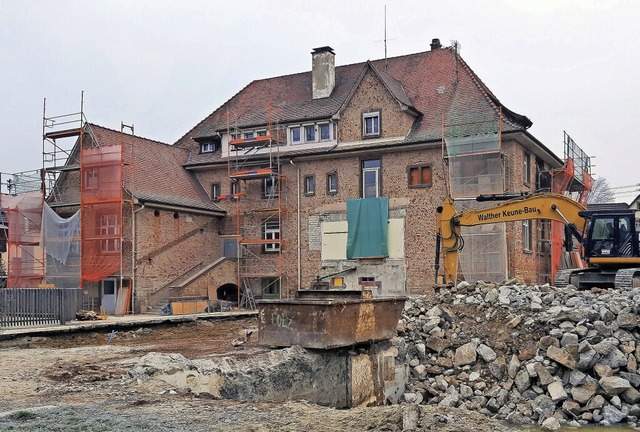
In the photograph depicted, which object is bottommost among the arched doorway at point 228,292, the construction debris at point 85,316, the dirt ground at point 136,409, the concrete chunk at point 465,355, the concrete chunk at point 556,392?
the concrete chunk at point 556,392

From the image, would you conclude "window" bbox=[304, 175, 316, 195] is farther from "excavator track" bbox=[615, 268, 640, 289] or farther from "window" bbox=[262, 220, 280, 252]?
"excavator track" bbox=[615, 268, 640, 289]

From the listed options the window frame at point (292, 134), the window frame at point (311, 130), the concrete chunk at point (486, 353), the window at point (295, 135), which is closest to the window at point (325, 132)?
the window frame at point (311, 130)

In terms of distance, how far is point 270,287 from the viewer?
34.8 meters

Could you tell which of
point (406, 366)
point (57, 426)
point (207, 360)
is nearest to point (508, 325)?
point (406, 366)

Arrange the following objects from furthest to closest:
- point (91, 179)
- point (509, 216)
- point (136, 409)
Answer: point (91, 179) < point (509, 216) < point (136, 409)

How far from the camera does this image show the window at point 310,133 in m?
34.3

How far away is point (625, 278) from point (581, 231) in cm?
237

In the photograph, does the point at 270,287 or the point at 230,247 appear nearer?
the point at 270,287

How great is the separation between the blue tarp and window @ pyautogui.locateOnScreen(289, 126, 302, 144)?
14.8 ft

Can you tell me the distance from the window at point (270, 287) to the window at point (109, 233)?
766 cm

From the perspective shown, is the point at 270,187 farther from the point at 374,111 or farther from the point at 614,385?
the point at 614,385

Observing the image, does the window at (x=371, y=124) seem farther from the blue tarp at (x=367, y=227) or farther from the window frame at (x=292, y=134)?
the window frame at (x=292, y=134)

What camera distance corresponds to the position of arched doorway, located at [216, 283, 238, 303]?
3472 cm

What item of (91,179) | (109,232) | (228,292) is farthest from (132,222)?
(228,292)
